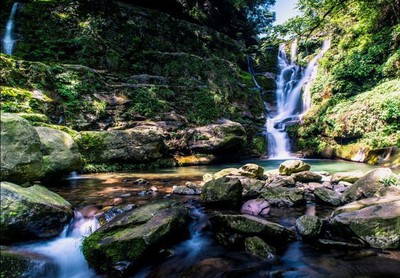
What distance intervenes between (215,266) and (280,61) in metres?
23.5

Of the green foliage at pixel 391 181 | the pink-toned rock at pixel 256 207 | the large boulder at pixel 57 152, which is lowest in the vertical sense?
the pink-toned rock at pixel 256 207

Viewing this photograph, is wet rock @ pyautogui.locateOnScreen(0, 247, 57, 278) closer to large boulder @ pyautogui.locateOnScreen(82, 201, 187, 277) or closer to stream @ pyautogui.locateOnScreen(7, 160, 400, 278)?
stream @ pyautogui.locateOnScreen(7, 160, 400, 278)

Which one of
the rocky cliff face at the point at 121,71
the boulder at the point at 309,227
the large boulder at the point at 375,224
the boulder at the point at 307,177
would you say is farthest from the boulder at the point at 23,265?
the rocky cliff face at the point at 121,71

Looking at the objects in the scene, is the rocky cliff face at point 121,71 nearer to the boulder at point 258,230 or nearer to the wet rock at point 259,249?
the boulder at point 258,230

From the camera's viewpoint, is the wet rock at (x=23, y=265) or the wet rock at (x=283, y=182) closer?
the wet rock at (x=23, y=265)

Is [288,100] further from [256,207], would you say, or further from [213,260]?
[213,260]

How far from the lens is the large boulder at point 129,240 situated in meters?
3.25

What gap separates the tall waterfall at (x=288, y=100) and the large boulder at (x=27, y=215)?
13486 mm

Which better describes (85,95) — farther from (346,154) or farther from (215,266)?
(346,154)

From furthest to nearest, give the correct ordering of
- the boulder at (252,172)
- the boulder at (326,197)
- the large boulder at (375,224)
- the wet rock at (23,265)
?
the boulder at (252,172) → the boulder at (326,197) → the large boulder at (375,224) → the wet rock at (23,265)

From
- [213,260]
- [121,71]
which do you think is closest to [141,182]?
[213,260]

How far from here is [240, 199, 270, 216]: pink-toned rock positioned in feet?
A: 16.2

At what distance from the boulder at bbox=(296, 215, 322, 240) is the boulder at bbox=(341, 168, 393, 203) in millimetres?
1846

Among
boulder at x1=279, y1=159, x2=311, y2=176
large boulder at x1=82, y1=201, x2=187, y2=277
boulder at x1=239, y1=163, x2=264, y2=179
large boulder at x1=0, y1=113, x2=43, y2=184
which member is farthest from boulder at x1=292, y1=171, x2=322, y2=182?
large boulder at x1=0, y1=113, x2=43, y2=184
